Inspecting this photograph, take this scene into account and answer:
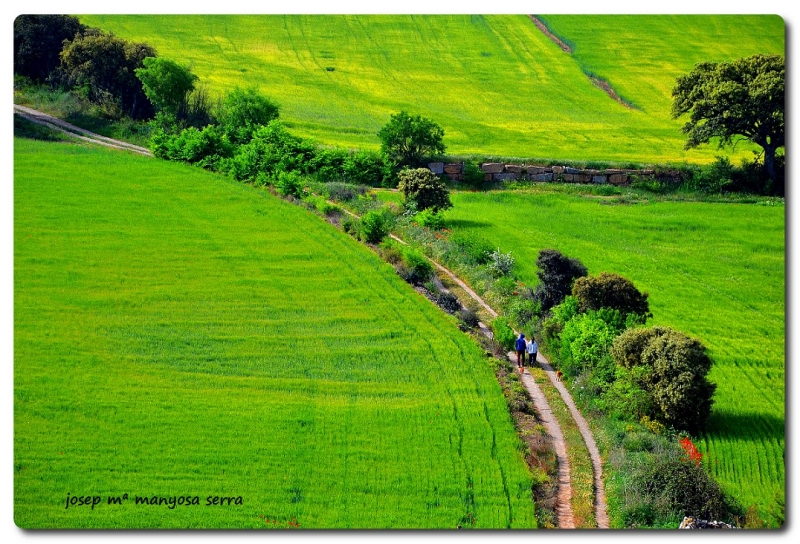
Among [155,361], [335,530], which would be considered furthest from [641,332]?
[155,361]

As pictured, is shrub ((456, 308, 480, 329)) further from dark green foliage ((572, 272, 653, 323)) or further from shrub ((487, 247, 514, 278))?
shrub ((487, 247, 514, 278))

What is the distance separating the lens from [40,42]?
34312mm

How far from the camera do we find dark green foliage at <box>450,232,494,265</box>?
107ft

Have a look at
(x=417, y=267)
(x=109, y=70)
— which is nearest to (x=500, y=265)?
(x=417, y=267)

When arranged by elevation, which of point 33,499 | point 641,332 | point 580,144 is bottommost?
point 33,499

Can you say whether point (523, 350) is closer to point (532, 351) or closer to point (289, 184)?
point (532, 351)

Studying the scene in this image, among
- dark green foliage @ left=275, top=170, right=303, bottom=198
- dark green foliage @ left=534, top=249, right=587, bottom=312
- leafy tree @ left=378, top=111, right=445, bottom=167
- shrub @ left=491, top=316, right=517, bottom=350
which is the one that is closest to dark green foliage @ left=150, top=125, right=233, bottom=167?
dark green foliage @ left=275, top=170, right=303, bottom=198

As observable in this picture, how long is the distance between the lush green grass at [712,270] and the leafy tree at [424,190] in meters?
0.77

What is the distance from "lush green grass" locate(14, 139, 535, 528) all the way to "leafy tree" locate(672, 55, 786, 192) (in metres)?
15.2

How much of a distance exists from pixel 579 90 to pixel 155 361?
870 inches

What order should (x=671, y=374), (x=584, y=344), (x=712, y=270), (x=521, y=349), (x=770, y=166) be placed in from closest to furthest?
(x=671, y=374) → (x=584, y=344) → (x=521, y=349) → (x=712, y=270) → (x=770, y=166)

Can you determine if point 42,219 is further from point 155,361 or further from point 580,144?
point 580,144

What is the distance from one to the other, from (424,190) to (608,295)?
418 inches

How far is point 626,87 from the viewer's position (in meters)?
40.3
